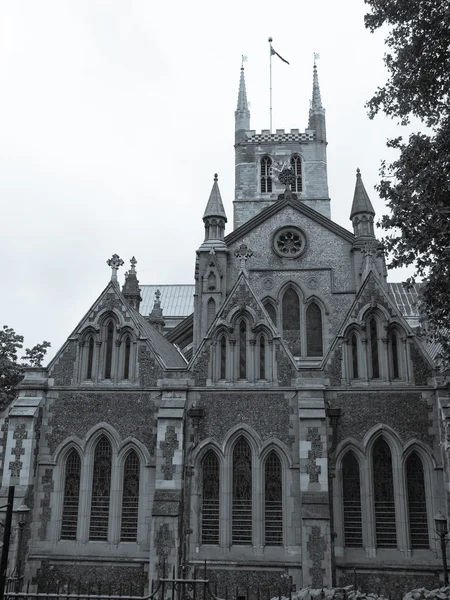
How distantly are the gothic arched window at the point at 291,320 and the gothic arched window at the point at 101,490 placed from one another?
31.0 ft

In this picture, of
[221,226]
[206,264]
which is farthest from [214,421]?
[221,226]

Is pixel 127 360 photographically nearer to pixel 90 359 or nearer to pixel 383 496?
pixel 90 359

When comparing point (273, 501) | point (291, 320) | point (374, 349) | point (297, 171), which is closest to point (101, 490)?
point (273, 501)

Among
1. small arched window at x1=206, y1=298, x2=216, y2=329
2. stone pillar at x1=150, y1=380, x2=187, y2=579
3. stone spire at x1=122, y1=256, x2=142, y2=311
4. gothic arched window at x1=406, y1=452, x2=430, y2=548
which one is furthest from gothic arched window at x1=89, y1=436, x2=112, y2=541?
stone spire at x1=122, y1=256, x2=142, y2=311

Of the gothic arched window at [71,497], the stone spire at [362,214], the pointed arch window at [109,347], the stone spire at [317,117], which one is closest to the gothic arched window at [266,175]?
the stone spire at [317,117]

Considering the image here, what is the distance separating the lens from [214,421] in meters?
18.3

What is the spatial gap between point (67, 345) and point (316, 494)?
9.32 meters

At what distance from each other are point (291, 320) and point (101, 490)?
11164 millimetres

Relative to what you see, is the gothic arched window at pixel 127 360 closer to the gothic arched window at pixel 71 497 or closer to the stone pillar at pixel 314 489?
the gothic arched window at pixel 71 497

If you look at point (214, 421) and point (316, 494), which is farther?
point (214, 421)

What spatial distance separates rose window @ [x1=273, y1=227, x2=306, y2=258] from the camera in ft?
88.0

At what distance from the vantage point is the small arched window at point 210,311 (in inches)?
1005

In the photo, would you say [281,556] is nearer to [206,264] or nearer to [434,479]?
[434,479]

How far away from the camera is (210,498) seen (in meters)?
17.8
